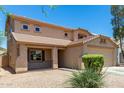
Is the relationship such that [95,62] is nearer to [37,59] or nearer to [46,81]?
[46,81]

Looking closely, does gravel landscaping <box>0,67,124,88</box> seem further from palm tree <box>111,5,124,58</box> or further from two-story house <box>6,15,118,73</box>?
palm tree <box>111,5,124,58</box>

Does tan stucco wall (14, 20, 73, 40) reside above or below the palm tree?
below

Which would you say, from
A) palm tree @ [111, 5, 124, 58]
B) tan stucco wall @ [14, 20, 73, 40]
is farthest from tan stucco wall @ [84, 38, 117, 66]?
palm tree @ [111, 5, 124, 58]

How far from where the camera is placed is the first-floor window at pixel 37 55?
17.3 m

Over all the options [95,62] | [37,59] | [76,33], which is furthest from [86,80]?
[76,33]

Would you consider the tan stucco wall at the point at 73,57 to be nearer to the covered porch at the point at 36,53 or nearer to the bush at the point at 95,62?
the covered porch at the point at 36,53

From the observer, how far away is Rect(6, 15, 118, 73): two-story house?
14.5 meters

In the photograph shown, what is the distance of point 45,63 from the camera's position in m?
17.9

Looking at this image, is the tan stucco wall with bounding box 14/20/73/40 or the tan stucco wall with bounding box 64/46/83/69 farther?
the tan stucco wall with bounding box 14/20/73/40

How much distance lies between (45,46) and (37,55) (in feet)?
7.76

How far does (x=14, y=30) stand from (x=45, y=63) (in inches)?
238
